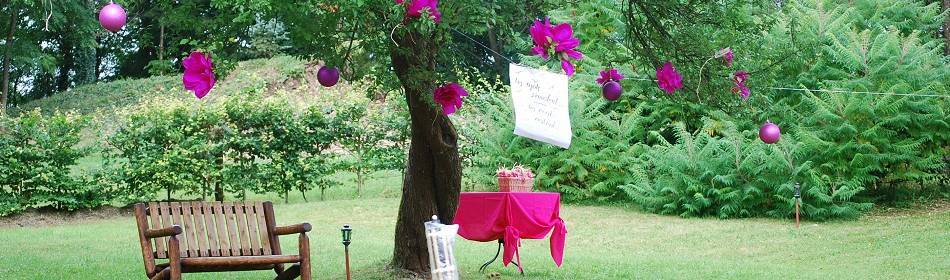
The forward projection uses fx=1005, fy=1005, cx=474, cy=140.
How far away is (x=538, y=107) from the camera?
636cm

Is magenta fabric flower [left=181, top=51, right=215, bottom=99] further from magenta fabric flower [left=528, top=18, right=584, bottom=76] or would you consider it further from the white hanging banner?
the white hanging banner

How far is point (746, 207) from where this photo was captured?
480 inches

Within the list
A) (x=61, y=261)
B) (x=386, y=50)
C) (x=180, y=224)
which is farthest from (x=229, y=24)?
(x=61, y=261)

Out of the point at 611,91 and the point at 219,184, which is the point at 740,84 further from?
the point at 219,184

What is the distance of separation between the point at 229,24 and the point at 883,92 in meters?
9.41

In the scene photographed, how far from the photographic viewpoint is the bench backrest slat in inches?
220

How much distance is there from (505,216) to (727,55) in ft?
6.24

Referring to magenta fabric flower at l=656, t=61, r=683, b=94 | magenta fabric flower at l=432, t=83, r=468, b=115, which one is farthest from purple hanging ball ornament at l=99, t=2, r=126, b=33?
magenta fabric flower at l=656, t=61, r=683, b=94

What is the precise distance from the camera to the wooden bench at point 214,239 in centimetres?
521


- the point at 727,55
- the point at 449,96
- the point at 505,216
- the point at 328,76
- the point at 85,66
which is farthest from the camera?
the point at 85,66

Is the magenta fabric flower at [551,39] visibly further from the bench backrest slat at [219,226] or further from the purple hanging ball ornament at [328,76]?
the bench backrest slat at [219,226]

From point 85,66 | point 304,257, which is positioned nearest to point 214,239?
point 304,257

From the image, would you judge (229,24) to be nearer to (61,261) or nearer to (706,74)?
(706,74)

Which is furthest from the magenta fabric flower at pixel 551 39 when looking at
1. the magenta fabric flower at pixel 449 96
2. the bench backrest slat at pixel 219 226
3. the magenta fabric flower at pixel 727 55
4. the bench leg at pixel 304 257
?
the bench backrest slat at pixel 219 226
